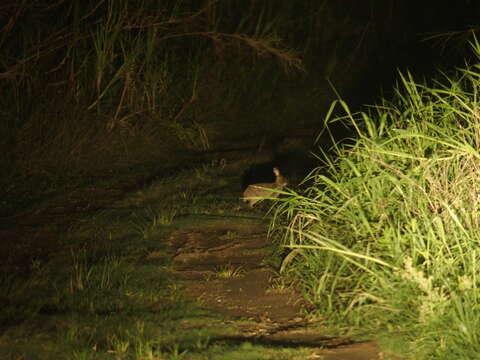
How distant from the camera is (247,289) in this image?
4547mm

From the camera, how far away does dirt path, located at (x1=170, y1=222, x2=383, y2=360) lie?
3750mm

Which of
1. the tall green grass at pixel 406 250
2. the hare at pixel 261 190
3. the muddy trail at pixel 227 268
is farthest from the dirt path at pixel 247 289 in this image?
the hare at pixel 261 190

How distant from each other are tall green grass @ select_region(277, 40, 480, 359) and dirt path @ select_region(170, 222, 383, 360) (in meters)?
0.18

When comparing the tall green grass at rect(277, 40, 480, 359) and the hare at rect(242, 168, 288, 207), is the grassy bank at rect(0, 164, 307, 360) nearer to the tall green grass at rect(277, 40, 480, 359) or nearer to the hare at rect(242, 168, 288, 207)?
the hare at rect(242, 168, 288, 207)

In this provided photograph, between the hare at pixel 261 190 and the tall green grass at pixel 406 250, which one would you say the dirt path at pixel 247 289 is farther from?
the hare at pixel 261 190

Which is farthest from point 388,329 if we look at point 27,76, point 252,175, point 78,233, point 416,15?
point 416,15

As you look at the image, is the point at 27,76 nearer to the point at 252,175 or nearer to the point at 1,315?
the point at 252,175

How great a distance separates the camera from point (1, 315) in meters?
4.10

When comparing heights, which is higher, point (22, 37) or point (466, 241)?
point (22, 37)

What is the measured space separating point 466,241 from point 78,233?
315cm

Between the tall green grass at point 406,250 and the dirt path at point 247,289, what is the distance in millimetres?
181

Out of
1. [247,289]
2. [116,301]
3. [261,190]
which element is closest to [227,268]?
[247,289]

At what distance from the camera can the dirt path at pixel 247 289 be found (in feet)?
12.3

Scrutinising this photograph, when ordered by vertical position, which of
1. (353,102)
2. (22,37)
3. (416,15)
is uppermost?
(22,37)
